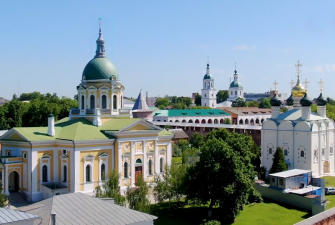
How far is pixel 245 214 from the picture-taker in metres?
23.5

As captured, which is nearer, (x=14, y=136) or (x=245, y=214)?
(x=245, y=214)

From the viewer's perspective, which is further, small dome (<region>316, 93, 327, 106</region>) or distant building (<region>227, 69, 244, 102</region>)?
distant building (<region>227, 69, 244, 102</region>)

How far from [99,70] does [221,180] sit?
1336 centimetres

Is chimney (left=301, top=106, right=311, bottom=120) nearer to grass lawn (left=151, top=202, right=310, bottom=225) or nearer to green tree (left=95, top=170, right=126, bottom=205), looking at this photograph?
grass lawn (left=151, top=202, right=310, bottom=225)

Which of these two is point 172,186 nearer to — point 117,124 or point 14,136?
point 117,124

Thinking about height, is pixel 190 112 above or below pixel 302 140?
above

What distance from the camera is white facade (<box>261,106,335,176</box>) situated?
33.0m

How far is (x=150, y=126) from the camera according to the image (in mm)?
29438

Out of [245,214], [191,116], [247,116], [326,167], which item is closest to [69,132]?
[245,214]

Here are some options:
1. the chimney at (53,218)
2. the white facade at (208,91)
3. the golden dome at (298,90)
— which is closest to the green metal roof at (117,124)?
the chimney at (53,218)

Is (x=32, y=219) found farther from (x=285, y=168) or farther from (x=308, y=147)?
(x=308, y=147)

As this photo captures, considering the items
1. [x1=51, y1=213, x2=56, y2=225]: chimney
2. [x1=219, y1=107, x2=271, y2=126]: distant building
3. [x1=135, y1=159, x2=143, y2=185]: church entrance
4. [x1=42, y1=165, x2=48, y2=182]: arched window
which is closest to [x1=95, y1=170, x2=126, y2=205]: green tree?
[x1=42, y1=165, x2=48, y2=182]: arched window

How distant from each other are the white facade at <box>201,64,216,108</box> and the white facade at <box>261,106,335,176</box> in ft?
230

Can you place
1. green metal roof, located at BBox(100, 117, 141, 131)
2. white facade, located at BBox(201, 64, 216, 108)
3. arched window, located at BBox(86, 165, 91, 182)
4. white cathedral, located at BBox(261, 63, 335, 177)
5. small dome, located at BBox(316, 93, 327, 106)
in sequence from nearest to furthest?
arched window, located at BBox(86, 165, 91, 182) → green metal roof, located at BBox(100, 117, 141, 131) → white cathedral, located at BBox(261, 63, 335, 177) → small dome, located at BBox(316, 93, 327, 106) → white facade, located at BBox(201, 64, 216, 108)
